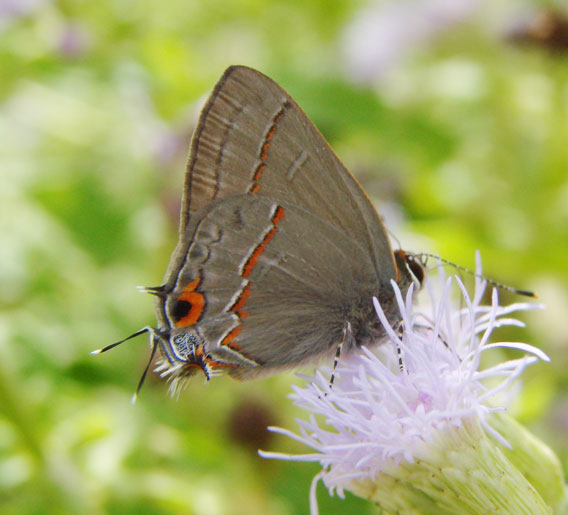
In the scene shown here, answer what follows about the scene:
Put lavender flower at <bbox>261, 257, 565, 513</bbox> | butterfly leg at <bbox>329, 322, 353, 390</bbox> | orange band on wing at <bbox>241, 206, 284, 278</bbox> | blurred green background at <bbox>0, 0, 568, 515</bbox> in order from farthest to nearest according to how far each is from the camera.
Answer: blurred green background at <bbox>0, 0, 568, 515</bbox>
orange band on wing at <bbox>241, 206, 284, 278</bbox>
butterfly leg at <bbox>329, 322, 353, 390</bbox>
lavender flower at <bbox>261, 257, 565, 513</bbox>

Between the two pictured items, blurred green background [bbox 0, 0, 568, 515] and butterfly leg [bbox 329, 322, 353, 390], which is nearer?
butterfly leg [bbox 329, 322, 353, 390]

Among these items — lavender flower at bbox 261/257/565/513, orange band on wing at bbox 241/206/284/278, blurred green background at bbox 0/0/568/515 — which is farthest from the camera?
blurred green background at bbox 0/0/568/515

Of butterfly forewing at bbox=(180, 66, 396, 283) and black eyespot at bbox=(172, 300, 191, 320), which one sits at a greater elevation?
butterfly forewing at bbox=(180, 66, 396, 283)

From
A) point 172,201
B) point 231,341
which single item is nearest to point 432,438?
point 231,341

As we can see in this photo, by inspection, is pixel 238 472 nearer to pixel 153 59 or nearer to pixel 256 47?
pixel 153 59

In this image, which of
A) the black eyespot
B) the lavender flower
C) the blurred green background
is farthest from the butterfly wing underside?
the blurred green background

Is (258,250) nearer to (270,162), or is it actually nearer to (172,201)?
(270,162)

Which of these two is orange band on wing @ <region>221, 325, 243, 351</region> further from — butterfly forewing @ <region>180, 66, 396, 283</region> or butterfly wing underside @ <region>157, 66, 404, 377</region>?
butterfly forewing @ <region>180, 66, 396, 283</region>
